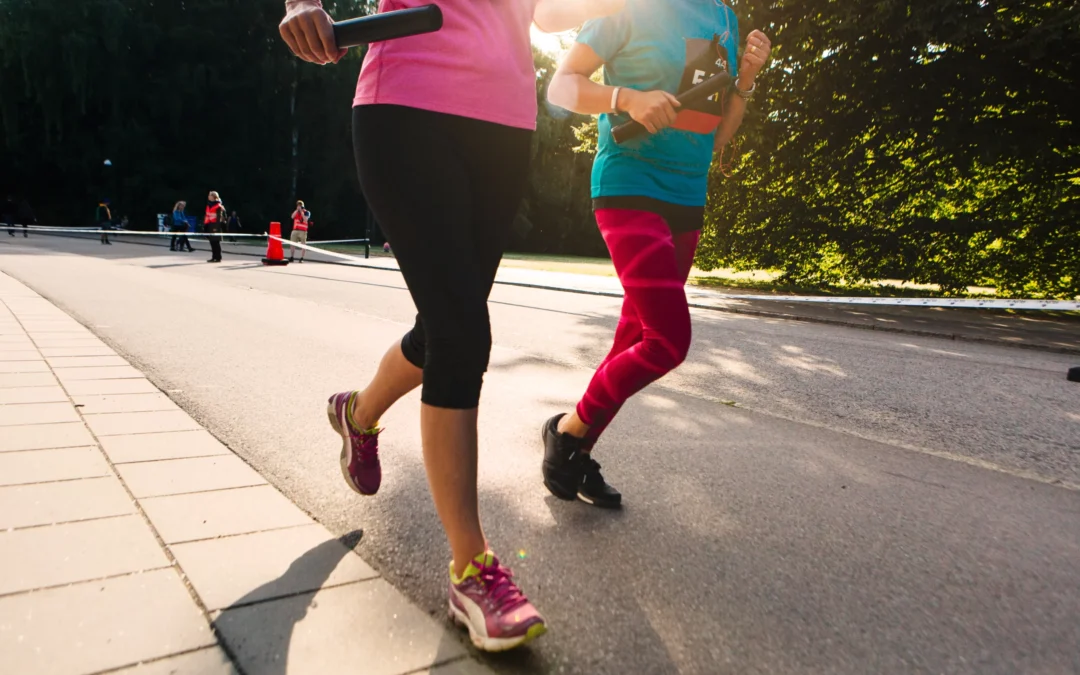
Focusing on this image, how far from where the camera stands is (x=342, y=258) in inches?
806

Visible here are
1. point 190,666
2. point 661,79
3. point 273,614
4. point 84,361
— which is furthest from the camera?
point 84,361

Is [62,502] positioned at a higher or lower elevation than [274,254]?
higher

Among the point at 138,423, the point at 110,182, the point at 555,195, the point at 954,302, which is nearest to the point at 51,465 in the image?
the point at 138,423

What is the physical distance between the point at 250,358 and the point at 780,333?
17.6 feet

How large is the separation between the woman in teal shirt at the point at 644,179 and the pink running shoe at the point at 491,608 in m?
0.92

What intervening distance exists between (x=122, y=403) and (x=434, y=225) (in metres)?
2.51

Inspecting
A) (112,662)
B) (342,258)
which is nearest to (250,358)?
(112,662)

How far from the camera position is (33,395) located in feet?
12.0

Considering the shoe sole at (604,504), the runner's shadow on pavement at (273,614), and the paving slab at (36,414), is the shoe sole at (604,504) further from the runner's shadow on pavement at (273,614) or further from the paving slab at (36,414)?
the paving slab at (36,414)

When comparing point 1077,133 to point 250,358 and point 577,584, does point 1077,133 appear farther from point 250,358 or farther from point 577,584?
point 577,584

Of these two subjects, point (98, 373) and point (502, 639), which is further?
point (98, 373)

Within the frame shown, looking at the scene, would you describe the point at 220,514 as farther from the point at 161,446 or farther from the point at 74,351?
the point at 74,351

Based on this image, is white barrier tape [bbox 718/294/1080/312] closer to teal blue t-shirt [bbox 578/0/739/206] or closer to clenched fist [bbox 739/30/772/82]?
clenched fist [bbox 739/30/772/82]

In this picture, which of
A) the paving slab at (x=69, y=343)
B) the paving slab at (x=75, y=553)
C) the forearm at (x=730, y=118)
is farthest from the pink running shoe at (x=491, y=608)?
the paving slab at (x=69, y=343)
